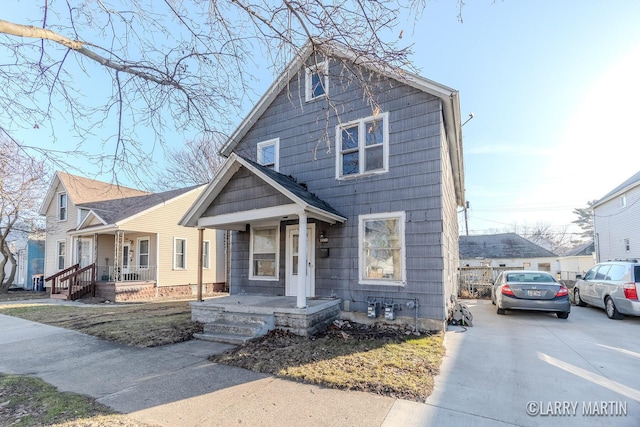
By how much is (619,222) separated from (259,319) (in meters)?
19.3

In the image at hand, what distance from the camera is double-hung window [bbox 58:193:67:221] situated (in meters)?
17.9

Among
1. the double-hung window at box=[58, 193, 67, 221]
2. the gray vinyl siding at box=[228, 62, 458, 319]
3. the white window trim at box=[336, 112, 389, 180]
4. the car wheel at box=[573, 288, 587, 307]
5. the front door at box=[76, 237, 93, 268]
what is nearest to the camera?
the gray vinyl siding at box=[228, 62, 458, 319]

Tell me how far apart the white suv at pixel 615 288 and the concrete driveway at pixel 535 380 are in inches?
44.0

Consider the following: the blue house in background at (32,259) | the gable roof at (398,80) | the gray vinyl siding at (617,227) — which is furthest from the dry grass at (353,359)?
the blue house in background at (32,259)

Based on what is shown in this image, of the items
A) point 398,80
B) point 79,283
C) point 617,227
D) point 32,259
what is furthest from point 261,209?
point 32,259

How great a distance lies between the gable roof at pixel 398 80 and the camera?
4.14 m

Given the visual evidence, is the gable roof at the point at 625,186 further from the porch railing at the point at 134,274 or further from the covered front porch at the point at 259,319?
the porch railing at the point at 134,274

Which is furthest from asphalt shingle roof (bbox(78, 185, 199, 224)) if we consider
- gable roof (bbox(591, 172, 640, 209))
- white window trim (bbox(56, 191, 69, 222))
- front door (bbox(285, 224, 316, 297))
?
gable roof (bbox(591, 172, 640, 209))

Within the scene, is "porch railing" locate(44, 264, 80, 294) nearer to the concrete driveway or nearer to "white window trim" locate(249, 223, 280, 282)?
"white window trim" locate(249, 223, 280, 282)

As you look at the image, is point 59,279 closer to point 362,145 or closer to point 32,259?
point 32,259

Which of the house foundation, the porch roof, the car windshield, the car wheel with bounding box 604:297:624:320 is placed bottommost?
the house foundation

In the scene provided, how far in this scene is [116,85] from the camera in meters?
4.27

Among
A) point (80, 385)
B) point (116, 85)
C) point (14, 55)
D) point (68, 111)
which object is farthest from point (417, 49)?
point (80, 385)

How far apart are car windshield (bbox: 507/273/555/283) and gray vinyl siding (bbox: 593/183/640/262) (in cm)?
926
